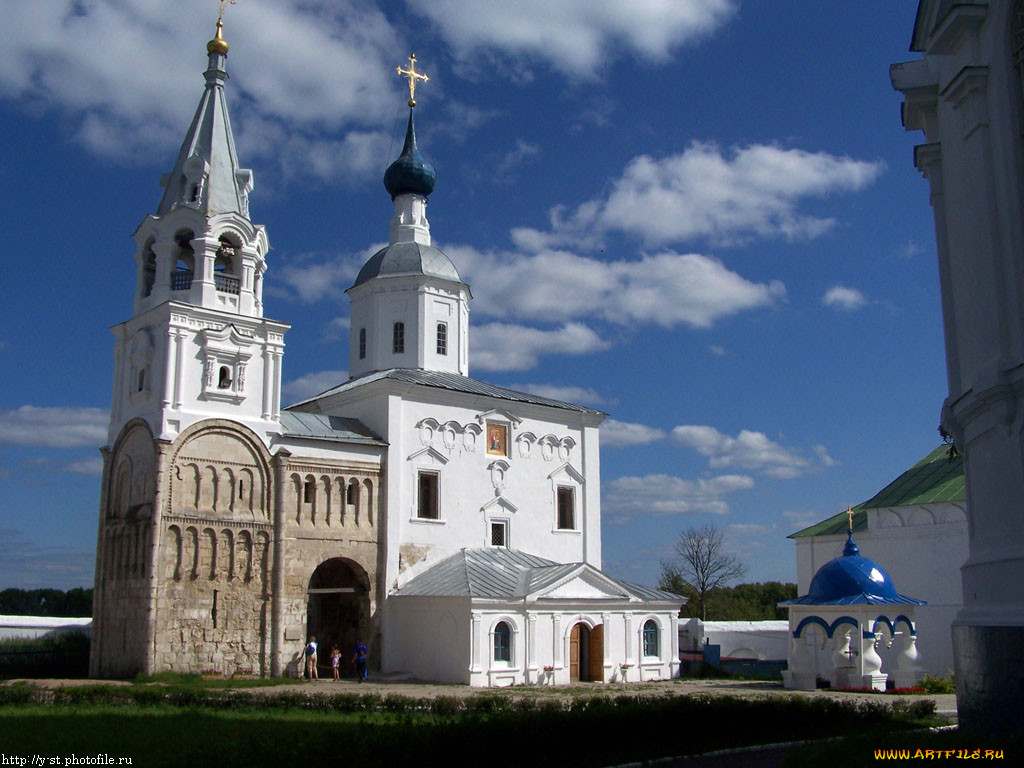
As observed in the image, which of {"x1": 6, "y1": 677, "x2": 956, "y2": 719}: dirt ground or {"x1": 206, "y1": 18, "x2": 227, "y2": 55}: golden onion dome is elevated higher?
{"x1": 206, "y1": 18, "x2": 227, "y2": 55}: golden onion dome

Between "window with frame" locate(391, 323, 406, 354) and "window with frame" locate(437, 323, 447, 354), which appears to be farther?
"window with frame" locate(437, 323, 447, 354)

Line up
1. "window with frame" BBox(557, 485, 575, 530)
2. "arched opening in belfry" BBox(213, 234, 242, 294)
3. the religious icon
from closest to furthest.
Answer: "arched opening in belfry" BBox(213, 234, 242, 294), the religious icon, "window with frame" BBox(557, 485, 575, 530)

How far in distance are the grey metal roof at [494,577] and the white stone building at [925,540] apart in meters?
6.55

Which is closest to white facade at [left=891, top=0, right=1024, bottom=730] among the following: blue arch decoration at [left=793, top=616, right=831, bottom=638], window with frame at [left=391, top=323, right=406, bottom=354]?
blue arch decoration at [left=793, top=616, right=831, bottom=638]

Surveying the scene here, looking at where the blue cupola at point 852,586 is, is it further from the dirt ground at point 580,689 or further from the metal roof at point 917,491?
the metal roof at point 917,491

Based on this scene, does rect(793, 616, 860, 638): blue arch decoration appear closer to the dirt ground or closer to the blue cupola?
the blue cupola

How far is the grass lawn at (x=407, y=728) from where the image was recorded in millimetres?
9094

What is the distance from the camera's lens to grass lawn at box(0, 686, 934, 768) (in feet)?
29.8

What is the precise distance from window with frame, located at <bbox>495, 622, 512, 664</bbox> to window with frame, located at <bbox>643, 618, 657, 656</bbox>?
423 centimetres

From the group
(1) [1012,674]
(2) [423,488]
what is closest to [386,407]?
(2) [423,488]

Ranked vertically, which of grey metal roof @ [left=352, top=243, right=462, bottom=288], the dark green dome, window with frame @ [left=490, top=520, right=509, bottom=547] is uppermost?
the dark green dome

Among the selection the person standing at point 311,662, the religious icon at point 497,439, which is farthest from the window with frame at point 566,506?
the person standing at point 311,662

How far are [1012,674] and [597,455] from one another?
813 inches

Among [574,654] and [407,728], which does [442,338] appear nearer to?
[574,654]
